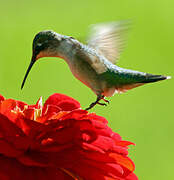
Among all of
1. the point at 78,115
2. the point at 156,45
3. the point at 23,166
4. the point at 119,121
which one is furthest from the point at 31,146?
the point at 156,45

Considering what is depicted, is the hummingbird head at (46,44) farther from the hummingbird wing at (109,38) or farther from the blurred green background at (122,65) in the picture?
the blurred green background at (122,65)

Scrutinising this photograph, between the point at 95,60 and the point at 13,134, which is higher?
the point at 95,60

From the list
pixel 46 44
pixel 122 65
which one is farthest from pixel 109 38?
pixel 122 65

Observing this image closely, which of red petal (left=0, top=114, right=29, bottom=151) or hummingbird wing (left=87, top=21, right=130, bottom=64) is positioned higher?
hummingbird wing (left=87, top=21, right=130, bottom=64)

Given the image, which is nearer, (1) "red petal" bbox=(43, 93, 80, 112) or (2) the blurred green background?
(1) "red petal" bbox=(43, 93, 80, 112)

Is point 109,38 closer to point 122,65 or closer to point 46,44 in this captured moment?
point 46,44

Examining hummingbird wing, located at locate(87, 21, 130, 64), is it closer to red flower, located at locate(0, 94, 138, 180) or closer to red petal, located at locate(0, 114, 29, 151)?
red flower, located at locate(0, 94, 138, 180)

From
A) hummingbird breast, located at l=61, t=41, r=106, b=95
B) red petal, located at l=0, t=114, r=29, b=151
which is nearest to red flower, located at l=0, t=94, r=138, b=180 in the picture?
red petal, located at l=0, t=114, r=29, b=151
